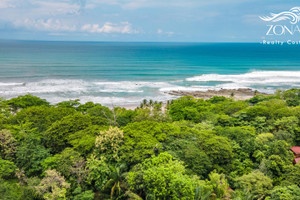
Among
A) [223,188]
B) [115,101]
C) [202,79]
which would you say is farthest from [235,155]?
[202,79]

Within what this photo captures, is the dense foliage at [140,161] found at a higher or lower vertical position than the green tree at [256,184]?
higher

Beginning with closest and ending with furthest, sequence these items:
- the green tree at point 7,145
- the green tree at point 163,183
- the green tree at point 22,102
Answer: the green tree at point 163,183 < the green tree at point 7,145 < the green tree at point 22,102

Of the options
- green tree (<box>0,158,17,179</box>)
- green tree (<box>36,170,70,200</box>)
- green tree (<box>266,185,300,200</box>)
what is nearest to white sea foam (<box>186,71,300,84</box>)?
green tree (<box>266,185,300,200</box>)

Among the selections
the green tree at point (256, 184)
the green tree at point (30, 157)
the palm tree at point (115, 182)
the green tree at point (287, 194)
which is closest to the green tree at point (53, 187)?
the palm tree at point (115, 182)

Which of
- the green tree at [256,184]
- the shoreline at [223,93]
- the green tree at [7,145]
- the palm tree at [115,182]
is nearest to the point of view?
the palm tree at [115,182]

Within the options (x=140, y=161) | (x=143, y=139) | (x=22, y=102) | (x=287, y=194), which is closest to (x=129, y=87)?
(x=22, y=102)

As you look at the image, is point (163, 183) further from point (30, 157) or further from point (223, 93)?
point (223, 93)

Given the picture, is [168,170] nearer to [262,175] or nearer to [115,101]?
[262,175]

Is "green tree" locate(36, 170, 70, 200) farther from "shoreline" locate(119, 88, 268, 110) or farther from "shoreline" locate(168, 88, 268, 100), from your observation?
"shoreline" locate(168, 88, 268, 100)

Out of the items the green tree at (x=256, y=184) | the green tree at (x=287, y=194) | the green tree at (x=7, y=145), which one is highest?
the green tree at (x=7, y=145)

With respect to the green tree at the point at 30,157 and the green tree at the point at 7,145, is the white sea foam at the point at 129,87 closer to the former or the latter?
the green tree at the point at 7,145
